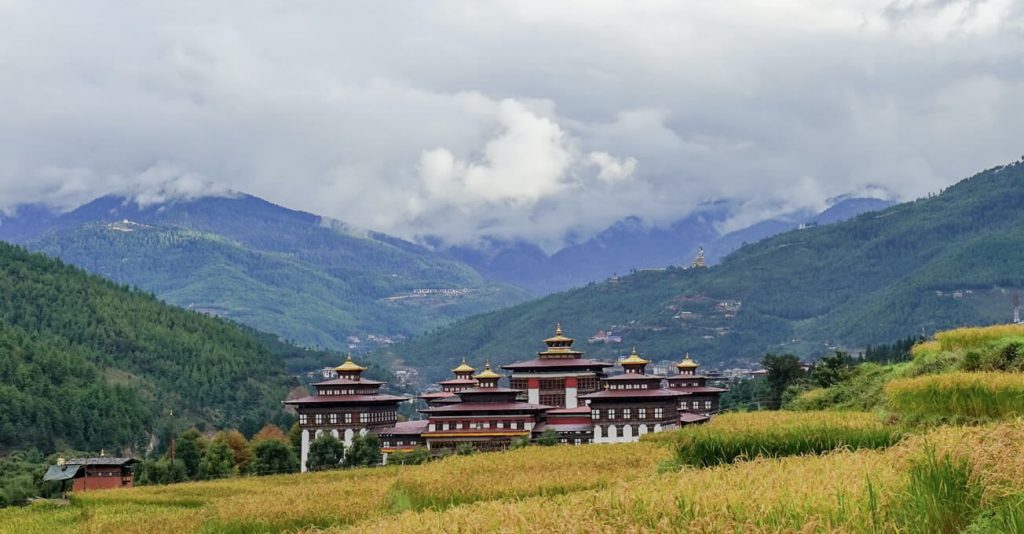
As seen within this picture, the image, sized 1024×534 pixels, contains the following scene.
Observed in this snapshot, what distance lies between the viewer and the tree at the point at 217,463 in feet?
234

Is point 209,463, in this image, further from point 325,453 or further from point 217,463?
point 325,453

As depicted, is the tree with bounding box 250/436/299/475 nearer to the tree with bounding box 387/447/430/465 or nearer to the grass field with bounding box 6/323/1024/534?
the tree with bounding box 387/447/430/465

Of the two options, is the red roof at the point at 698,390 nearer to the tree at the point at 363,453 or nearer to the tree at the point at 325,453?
the tree at the point at 363,453

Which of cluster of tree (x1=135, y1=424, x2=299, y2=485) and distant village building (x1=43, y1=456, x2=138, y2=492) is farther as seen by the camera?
cluster of tree (x1=135, y1=424, x2=299, y2=485)

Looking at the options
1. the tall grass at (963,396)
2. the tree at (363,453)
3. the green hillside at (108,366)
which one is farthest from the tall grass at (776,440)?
the green hillside at (108,366)

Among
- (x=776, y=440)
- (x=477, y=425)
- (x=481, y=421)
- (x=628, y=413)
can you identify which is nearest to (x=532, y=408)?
(x=481, y=421)

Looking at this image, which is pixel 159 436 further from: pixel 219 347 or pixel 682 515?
pixel 682 515

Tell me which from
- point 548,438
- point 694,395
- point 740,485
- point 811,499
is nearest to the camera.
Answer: point 811,499

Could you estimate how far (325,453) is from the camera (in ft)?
249

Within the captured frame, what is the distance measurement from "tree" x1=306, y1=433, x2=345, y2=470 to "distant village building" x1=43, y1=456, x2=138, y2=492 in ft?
45.5

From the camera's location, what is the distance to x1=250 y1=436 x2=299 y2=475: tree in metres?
73.2

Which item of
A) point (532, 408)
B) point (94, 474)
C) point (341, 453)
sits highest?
point (532, 408)

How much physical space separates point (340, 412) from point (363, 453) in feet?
40.4

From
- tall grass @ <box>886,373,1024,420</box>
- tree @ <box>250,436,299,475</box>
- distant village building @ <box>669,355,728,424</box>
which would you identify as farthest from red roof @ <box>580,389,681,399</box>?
tall grass @ <box>886,373,1024,420</box>
